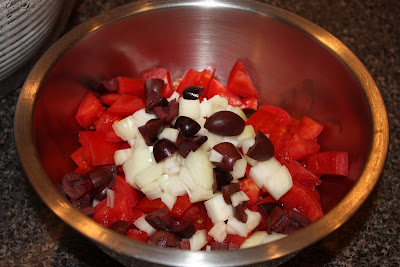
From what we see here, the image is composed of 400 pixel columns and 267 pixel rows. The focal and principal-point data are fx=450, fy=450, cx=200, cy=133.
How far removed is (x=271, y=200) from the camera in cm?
142

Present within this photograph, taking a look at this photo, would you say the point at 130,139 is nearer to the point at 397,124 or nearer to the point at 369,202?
the point at 369,202

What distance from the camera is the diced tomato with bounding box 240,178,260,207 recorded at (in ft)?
4.59

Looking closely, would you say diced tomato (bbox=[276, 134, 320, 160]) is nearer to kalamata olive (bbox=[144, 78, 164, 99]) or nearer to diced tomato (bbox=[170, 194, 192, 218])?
diced tomato (bbox=[170, 194, 192, 218])

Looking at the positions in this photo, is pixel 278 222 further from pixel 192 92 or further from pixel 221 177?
pixel 192 92

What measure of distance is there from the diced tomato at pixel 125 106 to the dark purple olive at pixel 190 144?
27 cm

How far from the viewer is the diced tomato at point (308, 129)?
62.3 inches

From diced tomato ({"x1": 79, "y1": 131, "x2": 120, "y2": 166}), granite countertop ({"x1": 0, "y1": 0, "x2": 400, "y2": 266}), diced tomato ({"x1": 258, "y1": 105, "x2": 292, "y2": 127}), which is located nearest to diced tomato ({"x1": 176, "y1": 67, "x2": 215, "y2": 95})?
diced tomato ({"x1": 258, "y1": 105, "x2": 292, "y2": 127})

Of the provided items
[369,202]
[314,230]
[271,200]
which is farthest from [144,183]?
[369,202]

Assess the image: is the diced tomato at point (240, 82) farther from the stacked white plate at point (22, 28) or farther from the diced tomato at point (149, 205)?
the stacked white plate at point (22, 28)

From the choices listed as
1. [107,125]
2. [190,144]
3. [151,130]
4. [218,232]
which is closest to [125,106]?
[107,125]

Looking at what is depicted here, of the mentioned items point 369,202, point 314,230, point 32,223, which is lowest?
point 32,223

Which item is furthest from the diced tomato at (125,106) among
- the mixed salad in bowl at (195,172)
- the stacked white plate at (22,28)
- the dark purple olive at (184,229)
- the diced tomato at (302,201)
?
the diced tomato at (302,201)

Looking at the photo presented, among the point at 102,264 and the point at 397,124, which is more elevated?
the point at 397,124

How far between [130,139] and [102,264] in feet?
1.33
